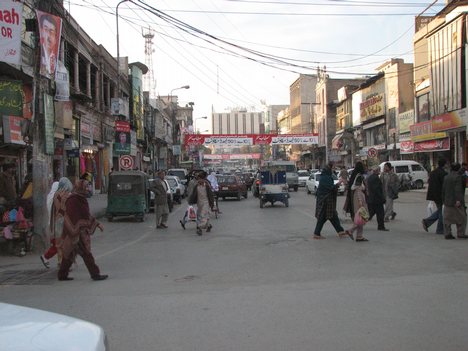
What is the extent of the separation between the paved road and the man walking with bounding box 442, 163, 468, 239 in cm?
54

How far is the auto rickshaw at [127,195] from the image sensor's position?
64.8 ft

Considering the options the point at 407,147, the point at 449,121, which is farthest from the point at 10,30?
the point at 407,147

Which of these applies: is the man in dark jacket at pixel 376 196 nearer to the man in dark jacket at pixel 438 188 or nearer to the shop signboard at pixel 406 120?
the man in dark jacket at pixel 438 188

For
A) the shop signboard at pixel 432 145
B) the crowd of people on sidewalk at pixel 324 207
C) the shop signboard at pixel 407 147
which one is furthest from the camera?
the shop signboard at pixel 407 147

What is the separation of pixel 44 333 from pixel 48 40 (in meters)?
10.7

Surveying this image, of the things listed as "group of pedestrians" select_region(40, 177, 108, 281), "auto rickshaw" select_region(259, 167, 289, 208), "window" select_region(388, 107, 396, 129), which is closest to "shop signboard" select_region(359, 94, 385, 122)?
"window" select_region(388, 107, 396, 129)

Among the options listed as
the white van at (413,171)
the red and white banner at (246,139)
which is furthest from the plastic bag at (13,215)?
the red and white banner at (246,139)

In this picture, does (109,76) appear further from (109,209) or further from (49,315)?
(49,315)

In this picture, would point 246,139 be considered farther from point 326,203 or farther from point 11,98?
point 326,203

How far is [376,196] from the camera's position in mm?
14586

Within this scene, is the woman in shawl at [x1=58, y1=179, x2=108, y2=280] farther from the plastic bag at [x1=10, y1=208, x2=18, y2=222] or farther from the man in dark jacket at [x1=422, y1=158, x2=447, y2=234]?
the man in dark jacket at [x1=422, y1=158, x2=447, y2=234]

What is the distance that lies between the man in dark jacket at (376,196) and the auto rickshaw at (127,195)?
8812 mm

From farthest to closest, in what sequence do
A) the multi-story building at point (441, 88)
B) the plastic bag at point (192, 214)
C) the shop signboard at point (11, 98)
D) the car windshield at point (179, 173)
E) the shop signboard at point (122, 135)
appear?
the car windshield at point (179, 173)
the multi-story building at point (441, 88)
the shop signboard at point (122, 135)
the shop signboard at point (11, 98)
the plastic bag at point (192, 214)

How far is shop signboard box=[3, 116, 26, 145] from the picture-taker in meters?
18.6
